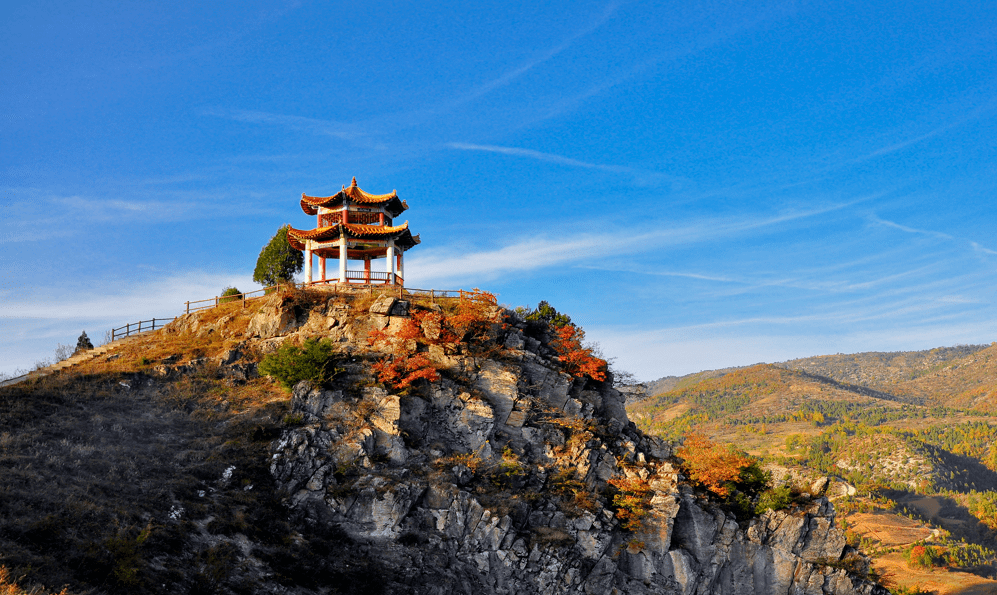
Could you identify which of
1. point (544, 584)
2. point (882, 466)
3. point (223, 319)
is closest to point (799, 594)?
point (544, 584)

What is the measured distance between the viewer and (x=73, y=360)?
42.8 metres

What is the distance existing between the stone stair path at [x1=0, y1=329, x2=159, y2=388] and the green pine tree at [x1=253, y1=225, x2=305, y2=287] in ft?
30.9

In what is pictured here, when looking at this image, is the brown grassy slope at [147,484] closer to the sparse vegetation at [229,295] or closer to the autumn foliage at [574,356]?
the sparse vegetation at [229,295]

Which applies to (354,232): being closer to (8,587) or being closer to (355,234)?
(355,234)

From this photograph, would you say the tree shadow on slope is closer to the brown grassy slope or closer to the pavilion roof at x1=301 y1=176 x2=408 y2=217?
the brown grassy slope

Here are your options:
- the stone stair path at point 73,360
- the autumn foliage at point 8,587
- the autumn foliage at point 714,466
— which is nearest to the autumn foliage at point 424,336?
the autumn foliage at point 714,466

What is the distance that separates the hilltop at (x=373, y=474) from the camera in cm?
2452

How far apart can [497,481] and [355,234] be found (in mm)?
20640

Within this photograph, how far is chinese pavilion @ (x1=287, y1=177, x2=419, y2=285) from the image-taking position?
4450 cm

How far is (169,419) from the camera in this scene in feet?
111

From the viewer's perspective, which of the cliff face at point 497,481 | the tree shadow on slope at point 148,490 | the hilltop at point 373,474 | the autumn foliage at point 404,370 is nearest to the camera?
the tree shadow on slope at point 148,490

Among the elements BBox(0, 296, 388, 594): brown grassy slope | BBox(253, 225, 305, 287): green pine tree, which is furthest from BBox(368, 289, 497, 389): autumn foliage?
BBox(253, 225, 305, 287): green pine tree

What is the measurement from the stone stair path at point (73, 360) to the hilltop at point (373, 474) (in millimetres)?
1262

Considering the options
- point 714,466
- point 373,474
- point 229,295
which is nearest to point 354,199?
point 229,295
